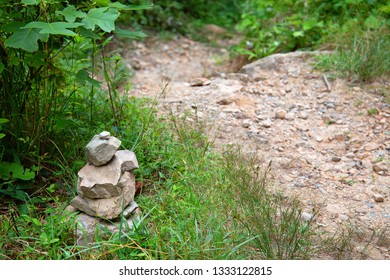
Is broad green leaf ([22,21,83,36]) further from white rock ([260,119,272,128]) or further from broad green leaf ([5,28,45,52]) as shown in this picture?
white rock ([260,119,272,128])

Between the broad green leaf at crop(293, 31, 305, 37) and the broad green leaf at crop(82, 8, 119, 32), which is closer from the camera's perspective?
the broad green leaf at crop(82, 8, 119, 32)

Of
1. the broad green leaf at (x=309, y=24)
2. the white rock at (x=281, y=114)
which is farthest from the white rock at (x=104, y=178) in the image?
the broad green leaf at (x=309, y=24)

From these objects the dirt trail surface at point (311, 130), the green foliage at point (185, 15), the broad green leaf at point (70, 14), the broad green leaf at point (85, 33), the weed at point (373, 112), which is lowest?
the green foliage at point (185, 15)

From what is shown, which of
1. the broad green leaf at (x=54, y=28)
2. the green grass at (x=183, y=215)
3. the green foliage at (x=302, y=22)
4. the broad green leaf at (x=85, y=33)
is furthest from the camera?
the green foliage at (x=302, y=22)

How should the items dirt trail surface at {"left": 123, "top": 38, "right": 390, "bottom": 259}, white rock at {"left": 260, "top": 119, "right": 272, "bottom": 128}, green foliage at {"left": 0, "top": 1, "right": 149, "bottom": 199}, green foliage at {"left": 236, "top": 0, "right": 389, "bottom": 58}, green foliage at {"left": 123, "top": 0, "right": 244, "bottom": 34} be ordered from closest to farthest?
green foliage at {"left": 0, "top": 1, "right": 149, "bottom": 199} < dirt trail surface at {"left": 123, "top": 38, "right": 390, "bottom": 259} < white rock at {"left": 260, "top": 119, "right": 272, "bottom": 128} < green foliage at {"left": 236, "top": 0, "right": 389, "bottom": 58} < green foliage at {"left": 123, "top": 0, "right": 244, "bottom": 34}

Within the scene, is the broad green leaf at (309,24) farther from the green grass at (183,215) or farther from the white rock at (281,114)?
the green grass at (183,215)

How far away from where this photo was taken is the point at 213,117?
4258mm

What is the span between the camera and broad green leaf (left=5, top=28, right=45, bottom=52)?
2.62 m

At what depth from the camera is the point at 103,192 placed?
2.95 meters

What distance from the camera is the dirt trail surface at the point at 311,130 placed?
3.35 meters

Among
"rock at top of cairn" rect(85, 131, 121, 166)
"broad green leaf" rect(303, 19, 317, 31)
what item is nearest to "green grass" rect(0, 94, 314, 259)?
"rock at top of cairn" rect(85, 131, 121, 166)

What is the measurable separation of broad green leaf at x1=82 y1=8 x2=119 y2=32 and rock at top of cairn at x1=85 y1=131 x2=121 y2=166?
0.60m

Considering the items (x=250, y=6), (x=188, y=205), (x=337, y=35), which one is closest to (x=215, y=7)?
(x=250, y=6)

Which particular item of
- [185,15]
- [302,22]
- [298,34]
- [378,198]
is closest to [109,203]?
[378,198]
